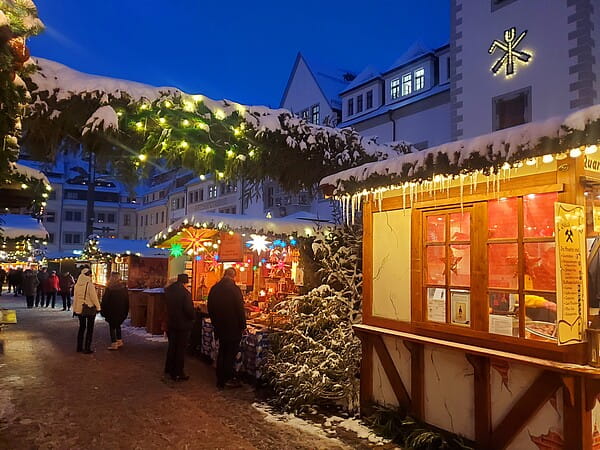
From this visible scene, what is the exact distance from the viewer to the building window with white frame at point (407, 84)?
2264 cm

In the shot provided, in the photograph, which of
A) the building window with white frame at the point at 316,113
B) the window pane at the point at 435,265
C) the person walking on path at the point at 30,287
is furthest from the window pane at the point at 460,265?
the person walking on path at the point at 30,287

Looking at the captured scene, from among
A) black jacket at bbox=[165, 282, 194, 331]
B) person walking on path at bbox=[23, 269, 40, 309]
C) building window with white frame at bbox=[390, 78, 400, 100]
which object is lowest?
person walking on path at bbox=[23, 269, 40, 309]

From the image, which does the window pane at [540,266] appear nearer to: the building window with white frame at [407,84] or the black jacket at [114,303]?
the black jacket at [114,303]

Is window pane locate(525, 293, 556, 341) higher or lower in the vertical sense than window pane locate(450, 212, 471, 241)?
lower

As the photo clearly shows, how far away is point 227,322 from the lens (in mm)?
7965

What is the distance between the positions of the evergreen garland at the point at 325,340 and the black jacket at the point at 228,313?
581mm

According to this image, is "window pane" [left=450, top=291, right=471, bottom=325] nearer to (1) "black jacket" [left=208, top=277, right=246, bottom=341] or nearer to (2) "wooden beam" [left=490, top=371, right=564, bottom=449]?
(2) "wooden beam" [left=490, top=371, right=564, bottom=449]

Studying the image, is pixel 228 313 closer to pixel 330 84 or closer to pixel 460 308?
pixel 460 308

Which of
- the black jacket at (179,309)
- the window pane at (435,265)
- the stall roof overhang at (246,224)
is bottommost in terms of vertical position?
the black jacket at (179,309)

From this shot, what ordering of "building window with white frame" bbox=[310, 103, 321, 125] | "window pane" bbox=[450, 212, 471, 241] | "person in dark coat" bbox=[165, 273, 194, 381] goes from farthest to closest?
"building window with white frame" bbox=[310, 103, 321, 125], "person in dark coat" bbox=[165, 273, 194, 381], "window pane" bbox=[450, 212, 471, 241]

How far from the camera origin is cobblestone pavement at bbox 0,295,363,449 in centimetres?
569

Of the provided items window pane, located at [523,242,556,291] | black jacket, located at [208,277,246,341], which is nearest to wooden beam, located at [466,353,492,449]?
window pane, located at [523,242,556,291]

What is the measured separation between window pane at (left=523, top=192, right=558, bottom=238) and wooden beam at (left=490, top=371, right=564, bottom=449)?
49.9 inches

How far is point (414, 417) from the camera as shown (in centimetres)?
586
